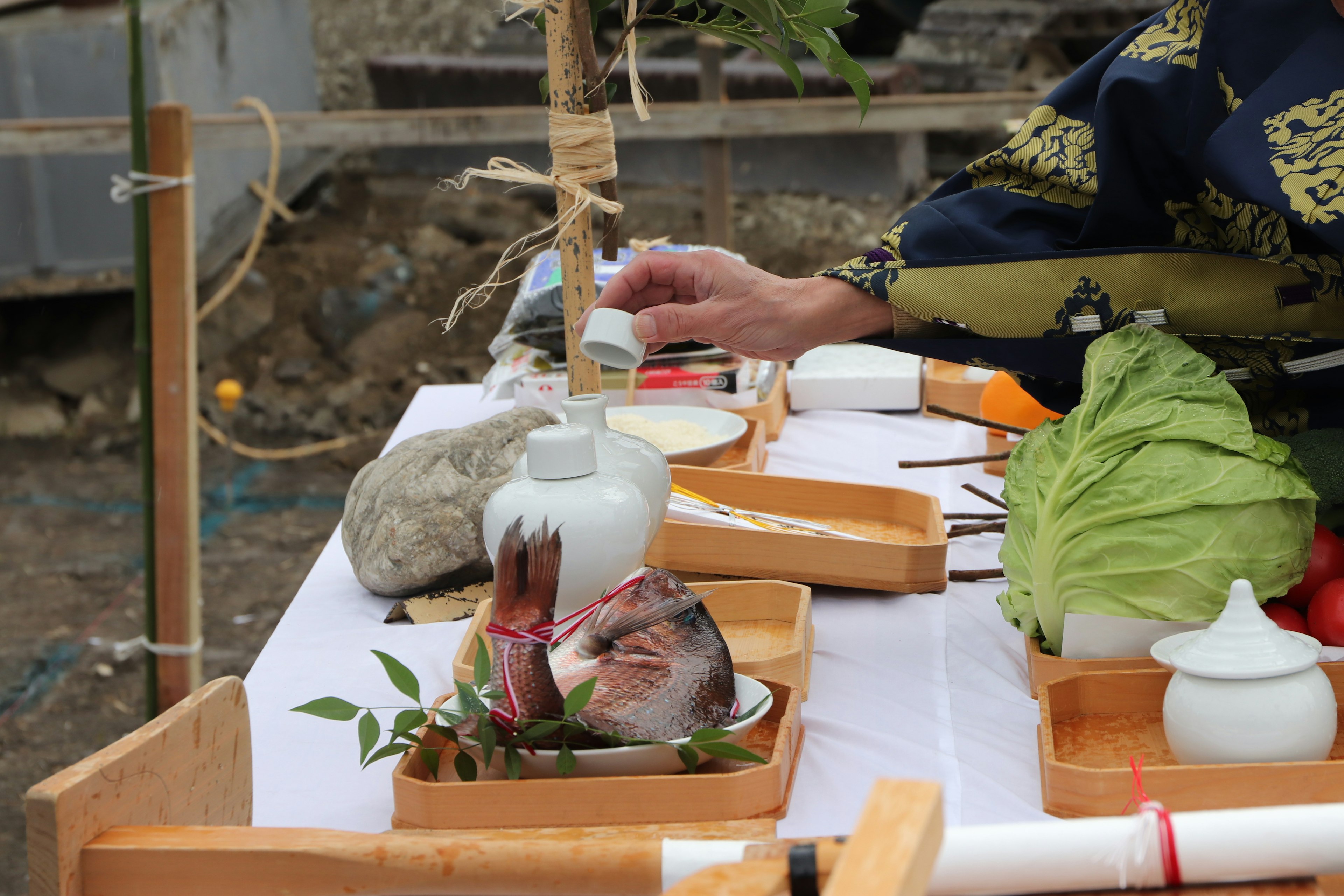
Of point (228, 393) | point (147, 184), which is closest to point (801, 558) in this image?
point (147, 184)

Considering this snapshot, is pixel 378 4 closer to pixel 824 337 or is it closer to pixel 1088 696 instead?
pixel 824 337

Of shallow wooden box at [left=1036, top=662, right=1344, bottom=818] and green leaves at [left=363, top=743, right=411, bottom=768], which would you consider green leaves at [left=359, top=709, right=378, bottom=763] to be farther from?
shallow wooden box at [left=1036, top=662, right=1344, bottom=818]

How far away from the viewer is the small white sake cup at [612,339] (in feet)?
3.46

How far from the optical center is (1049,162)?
1.25m

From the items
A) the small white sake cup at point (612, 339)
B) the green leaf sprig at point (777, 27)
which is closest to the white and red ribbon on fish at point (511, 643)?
the small white sake cup at point (612, 339)

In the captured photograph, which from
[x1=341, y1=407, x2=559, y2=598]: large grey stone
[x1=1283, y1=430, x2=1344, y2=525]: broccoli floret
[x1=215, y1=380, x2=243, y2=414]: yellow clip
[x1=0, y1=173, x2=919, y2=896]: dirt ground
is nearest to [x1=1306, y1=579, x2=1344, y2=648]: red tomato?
[x1=1283, y1=430, x2=1344, y2=525]: broccoli floret

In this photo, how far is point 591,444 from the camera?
0.91 m

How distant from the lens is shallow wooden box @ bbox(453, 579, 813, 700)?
1009 millimetres

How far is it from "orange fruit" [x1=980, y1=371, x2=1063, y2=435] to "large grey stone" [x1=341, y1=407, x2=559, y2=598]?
0.74 metres

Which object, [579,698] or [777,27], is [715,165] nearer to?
[777,27]

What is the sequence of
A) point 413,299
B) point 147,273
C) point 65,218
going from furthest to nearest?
point 413,299 → point 65,218 → point 147,273

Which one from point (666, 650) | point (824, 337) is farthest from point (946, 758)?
point (824, 337)

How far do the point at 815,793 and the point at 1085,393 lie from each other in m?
0.47

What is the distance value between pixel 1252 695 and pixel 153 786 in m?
0.75
